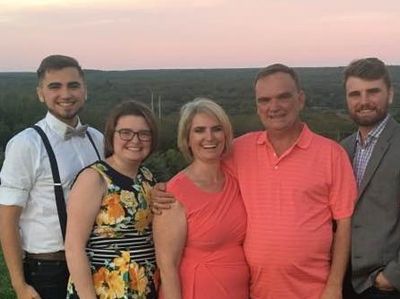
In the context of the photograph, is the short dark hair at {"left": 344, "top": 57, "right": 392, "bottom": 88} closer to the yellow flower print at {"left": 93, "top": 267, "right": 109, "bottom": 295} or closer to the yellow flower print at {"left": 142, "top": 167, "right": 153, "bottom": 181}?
the yellow flower print at {"left": 142, "top": 167, "right": 153, "bottom": 181}

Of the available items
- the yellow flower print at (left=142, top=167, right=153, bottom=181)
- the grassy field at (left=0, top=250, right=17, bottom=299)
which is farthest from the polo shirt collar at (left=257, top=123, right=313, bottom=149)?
the grassy field at (left=0, top=250, right=17, bottom=299)

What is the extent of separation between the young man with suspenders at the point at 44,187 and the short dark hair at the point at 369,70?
64.6 inches

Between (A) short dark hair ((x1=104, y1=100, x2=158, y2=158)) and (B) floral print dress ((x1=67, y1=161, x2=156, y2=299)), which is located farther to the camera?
(A) short dark hair ((x1=104, y1=100, x2=158, y2=158))

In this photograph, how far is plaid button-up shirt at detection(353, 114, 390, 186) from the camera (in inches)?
169

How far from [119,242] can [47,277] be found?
23.2 inches

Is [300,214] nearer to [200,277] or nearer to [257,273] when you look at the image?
[257,273]

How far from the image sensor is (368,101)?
13.9 ft

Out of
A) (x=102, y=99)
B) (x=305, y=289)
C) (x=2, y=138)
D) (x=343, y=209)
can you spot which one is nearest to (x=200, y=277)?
(x=305, y=289)

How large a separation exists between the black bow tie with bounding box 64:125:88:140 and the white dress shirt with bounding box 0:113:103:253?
0.02 metres

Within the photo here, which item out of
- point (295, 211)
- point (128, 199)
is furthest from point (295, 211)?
point (128, 199)

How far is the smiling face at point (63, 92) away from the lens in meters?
4.31

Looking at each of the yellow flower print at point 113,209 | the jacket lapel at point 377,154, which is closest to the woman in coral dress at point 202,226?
the yellow flower print at point 113,209

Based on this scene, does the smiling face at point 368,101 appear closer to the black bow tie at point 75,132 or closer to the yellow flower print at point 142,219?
the yellow flower print at point 142,219

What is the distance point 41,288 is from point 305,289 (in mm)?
1520
